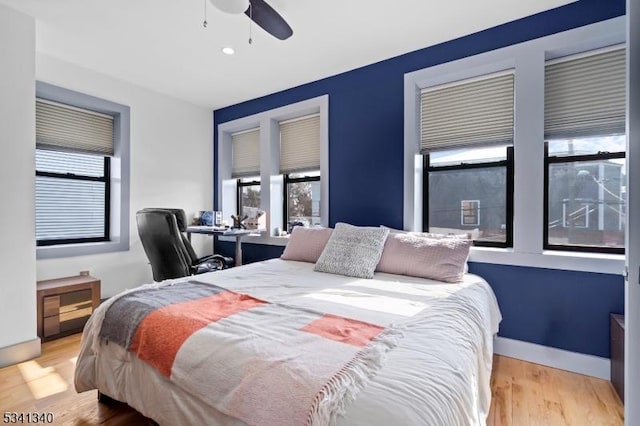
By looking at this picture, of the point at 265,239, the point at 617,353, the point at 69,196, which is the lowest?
the point at 617,353

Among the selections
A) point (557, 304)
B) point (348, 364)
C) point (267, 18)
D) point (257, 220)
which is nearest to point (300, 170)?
point (257, 220)

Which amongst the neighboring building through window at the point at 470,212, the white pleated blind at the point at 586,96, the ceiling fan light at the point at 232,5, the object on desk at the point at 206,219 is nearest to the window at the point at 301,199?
the object on desk at the point at 206,219

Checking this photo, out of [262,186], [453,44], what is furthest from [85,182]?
[453,44]

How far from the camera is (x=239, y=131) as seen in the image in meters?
4.44

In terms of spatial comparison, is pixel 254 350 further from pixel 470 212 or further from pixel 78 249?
pixel 78 249

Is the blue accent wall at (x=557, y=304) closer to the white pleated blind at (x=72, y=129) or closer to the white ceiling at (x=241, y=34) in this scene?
the white ceiling at (x=241, y=34)

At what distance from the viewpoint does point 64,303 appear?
109 inches

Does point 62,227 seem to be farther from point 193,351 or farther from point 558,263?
point 558,263

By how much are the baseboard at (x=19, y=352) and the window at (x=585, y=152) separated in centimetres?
410

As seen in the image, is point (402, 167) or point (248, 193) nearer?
point (402, 167)

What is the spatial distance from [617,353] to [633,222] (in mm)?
1425

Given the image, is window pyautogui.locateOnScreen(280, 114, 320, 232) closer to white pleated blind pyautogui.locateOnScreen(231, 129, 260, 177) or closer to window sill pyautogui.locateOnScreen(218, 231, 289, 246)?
window sill pyautogui.locateOnScreen(218, 231, 289, 246)

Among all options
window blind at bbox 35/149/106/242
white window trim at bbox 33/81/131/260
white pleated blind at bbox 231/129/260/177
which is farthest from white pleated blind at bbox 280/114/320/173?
window blind at bbox 35/149/106/242

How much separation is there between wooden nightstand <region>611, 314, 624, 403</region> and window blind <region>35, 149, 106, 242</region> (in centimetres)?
472
